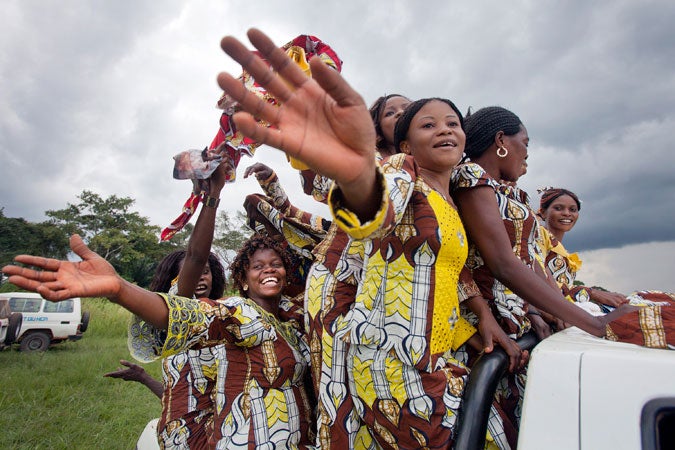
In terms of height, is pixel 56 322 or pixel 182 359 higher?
pixel 56 322

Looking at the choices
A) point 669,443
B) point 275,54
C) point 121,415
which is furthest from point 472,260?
point 121,415

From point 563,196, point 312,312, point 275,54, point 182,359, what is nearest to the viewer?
→ point 275,54

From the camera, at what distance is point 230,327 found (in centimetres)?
198

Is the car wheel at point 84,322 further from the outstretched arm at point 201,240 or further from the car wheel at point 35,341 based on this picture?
the outstretched arm at point 201,240

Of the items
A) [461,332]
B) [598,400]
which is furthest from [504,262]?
[598,400]

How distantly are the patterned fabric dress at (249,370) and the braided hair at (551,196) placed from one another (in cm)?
290

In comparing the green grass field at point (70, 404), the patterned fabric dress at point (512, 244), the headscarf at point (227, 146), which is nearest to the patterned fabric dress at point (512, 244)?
the patterned fabric dress at point (512, 244)

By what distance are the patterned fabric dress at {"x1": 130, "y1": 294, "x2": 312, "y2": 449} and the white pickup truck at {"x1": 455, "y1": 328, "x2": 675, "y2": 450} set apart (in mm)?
1157

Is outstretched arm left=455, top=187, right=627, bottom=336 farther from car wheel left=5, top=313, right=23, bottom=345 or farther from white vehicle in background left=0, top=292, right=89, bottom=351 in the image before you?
white vehicle in background left=0, top=292, right=89, bottom=351

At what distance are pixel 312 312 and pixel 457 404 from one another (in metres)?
0.63

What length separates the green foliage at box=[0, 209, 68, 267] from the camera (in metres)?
34.6

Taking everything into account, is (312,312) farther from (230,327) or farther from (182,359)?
A: (182,359)

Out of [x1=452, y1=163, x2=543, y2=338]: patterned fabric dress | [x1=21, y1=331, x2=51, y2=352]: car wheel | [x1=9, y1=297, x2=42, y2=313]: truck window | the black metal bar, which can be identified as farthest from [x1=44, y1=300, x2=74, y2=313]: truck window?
the black metal bar

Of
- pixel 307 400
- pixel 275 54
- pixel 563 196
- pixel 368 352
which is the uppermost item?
pixel 563 196
